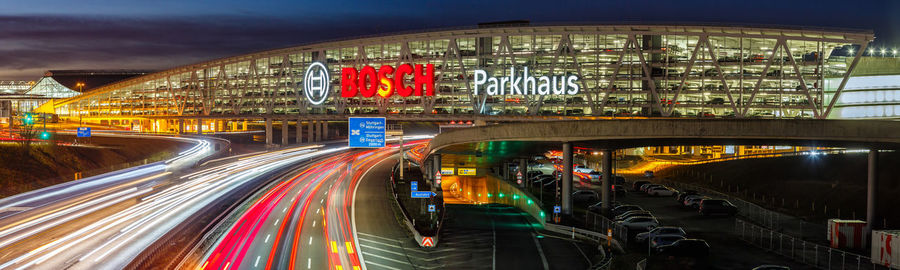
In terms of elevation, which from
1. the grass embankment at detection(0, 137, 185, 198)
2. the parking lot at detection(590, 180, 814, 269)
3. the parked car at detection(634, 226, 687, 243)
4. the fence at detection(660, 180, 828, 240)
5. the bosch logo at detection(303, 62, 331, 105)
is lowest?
the parking lot at detection(590, 180, 814, 269)

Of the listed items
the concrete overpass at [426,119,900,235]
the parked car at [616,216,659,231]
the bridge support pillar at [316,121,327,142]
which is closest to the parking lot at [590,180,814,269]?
the parked car at [616,216,659,231]

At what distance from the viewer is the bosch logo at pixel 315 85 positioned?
10625 cm

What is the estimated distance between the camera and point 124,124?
177 m

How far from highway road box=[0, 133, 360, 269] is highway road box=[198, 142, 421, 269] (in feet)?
12.6

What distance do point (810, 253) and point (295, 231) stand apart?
86.2ft

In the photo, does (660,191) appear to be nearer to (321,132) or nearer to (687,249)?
(687,249)

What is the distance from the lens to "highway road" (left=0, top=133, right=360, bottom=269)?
3069 centimetres

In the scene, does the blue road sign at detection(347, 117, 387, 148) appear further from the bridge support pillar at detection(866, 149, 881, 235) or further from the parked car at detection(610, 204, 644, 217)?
the bridge support pillar at detection(866, 149, 881, 235)

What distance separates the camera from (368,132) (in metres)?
52.1

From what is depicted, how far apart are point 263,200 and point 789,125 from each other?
34535 millimetres

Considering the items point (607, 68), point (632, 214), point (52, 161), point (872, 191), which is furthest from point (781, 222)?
point (52, 161)

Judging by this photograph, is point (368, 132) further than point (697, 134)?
Yes

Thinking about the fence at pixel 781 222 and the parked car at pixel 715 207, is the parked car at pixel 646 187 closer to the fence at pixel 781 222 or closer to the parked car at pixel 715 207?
the fence at pixel 781 222

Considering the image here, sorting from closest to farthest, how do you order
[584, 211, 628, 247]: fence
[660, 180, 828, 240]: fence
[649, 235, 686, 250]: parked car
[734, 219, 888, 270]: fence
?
[734, 219, 888, 270]: fence
[649, 235, 686, 250]: parked car
[584, 211, 628, 247]: fence
[660, 180, 828, 240]: fence
